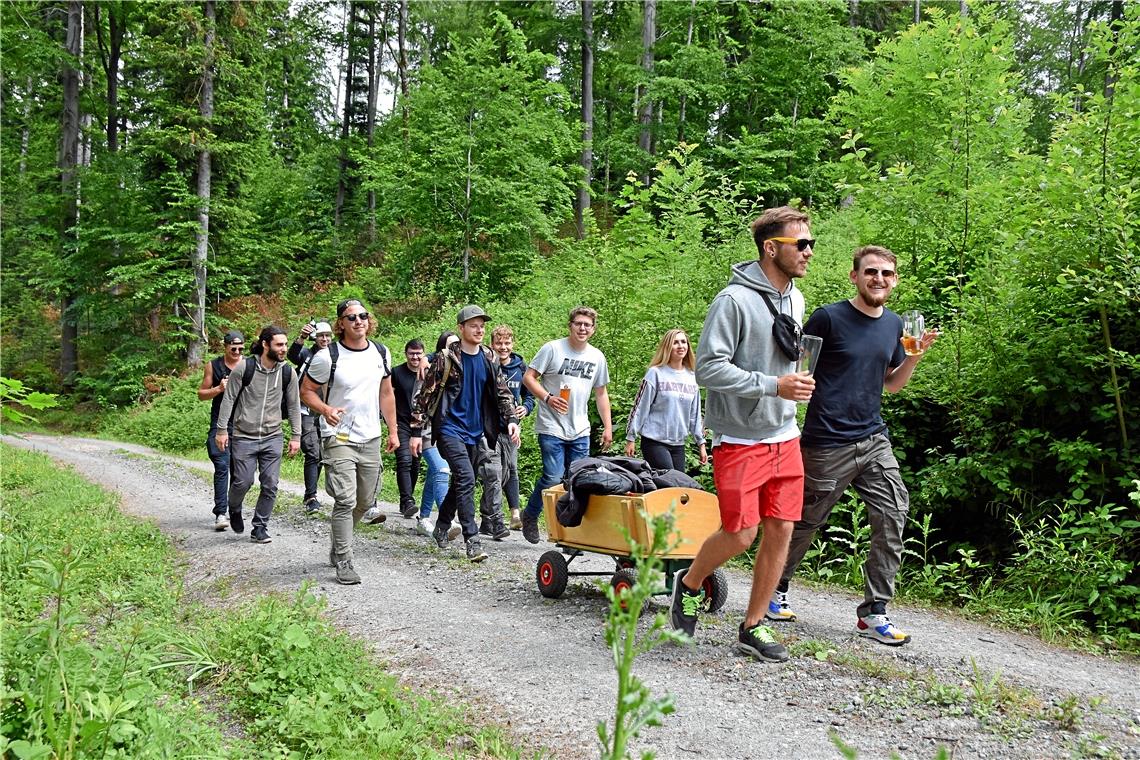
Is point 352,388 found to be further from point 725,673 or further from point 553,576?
point 725,673

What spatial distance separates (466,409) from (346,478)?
56.1 inches

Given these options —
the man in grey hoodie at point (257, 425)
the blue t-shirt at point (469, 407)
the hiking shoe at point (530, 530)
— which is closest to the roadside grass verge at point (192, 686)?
the blue t-shirt at point (469, 407)

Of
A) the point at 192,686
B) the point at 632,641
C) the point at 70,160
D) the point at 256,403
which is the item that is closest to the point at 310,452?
the point at 256,403

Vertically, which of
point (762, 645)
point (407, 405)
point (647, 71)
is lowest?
point (762, 645)

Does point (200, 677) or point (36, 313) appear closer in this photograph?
point (200, 677)

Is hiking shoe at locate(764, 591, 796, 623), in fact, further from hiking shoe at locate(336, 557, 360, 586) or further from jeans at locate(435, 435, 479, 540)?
hiking shoe at locate(336, 557, 360, 586)

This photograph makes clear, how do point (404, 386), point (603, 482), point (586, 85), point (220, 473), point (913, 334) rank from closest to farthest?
point (913, 334) → point (603, 482) → point (220, 473) → point (404, 386) → point (586, 85)

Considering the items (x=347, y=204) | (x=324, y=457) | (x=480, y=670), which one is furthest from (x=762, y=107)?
(x=480, y=670)

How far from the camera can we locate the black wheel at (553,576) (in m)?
6.54

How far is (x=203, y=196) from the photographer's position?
25.6 meters

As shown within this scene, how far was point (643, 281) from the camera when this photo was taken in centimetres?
1205

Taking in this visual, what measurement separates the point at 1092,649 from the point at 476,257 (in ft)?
62.5

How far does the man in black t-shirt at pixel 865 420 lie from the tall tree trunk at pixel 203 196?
24.3 m

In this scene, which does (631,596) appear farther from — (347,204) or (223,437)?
(347,204)
